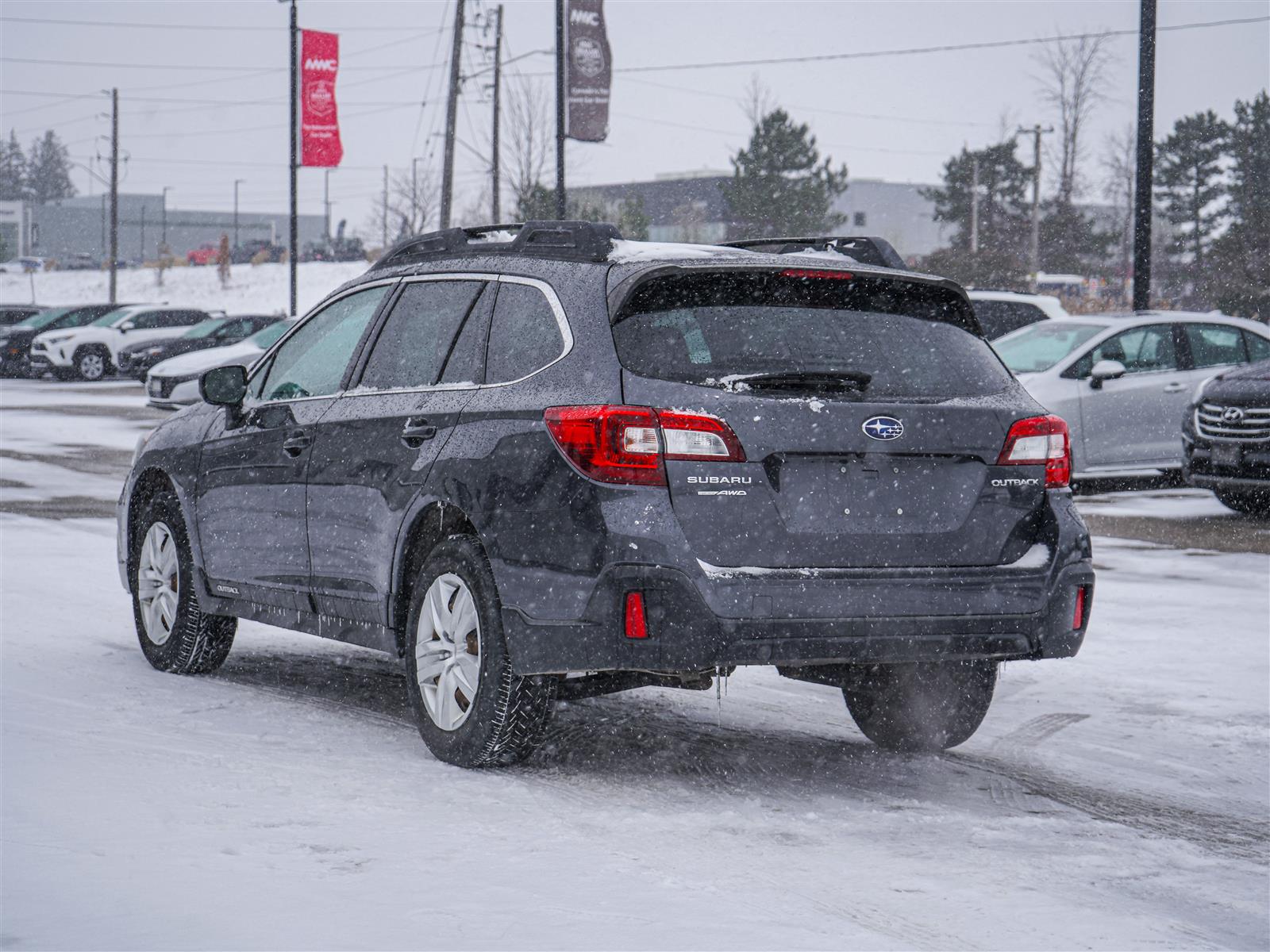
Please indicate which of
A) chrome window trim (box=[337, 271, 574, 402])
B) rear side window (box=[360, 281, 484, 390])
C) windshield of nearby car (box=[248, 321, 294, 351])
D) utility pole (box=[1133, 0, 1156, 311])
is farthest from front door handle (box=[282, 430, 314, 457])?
windshield of nearby car (box=[248, 321, 294, 351])

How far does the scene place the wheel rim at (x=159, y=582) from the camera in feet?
25.3

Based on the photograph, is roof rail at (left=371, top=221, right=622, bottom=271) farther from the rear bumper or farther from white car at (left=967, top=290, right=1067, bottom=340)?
white car at (left=967, top=290, right=1067, bottom=340)

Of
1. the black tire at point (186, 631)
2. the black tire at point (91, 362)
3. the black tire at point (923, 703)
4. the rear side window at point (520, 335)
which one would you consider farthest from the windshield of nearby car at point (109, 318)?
the black tire at point (923, 703)

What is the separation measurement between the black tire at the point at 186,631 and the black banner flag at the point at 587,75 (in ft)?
79.4

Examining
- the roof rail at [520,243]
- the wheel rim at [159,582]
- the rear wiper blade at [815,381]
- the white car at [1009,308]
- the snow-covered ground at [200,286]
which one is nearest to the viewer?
the rear wiper blade at [815,381]

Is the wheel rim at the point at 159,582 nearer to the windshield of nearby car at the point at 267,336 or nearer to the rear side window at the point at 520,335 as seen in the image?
the rear side window at the point at 520,335

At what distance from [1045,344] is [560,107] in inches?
565

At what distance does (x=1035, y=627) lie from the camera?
18.3ft

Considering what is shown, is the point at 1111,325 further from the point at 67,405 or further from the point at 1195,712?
the point at 67,405

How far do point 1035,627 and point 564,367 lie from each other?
5.62 ft

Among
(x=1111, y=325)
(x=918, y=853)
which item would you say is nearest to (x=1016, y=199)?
(x=1111, y=325)

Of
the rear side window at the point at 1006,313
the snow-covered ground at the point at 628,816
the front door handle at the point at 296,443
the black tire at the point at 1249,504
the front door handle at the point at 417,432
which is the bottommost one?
the snow-covered ground at the point at 628,816

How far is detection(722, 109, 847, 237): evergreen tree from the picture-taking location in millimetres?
74812

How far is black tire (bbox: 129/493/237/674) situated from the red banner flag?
36.7 m
